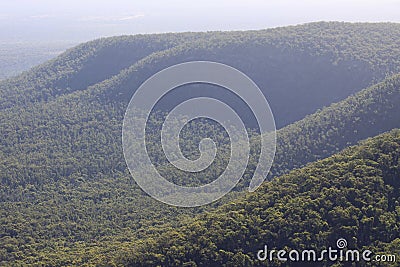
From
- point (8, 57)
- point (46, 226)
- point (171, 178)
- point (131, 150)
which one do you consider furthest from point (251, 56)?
point (8, 57)

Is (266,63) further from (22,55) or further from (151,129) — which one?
(22,55)

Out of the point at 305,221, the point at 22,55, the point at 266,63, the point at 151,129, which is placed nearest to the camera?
the point at 305,221

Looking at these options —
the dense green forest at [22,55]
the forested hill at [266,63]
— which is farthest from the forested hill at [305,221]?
the dense green forest at [22,55]

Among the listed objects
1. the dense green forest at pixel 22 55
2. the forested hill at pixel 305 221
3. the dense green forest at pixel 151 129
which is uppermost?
the dense green forest at pixel 22 55

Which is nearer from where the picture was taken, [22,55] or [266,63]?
[266,63]

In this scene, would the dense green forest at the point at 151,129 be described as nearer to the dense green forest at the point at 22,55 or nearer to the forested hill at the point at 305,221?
the forested hill at the point at 305,221

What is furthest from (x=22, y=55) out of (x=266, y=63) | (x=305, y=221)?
(x=305, y=221)

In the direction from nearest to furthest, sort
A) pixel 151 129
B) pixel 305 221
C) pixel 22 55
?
pixel 305 221
pixel 151 129
pixel 22 55

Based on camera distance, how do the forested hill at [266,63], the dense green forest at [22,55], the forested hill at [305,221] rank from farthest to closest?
the dense green forest at [22,55]
the forested hill at [266,63]
the forested hill at [305,221]
